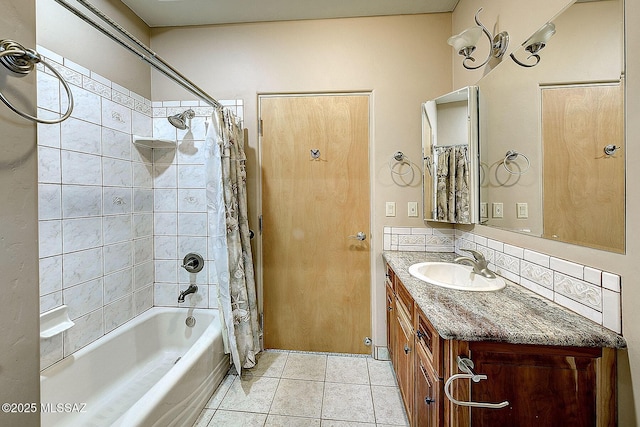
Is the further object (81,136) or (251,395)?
(251,395)

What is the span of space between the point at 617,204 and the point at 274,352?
225 cm

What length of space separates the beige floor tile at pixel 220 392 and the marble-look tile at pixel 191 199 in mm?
1292

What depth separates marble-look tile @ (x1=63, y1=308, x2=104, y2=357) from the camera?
4.87 feet

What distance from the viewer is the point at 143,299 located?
207 cm

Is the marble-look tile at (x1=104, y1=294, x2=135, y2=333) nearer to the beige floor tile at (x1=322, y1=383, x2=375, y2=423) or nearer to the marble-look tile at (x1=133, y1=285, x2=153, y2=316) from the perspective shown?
the marble-look tile at (x1=133, y1=285, x2=153, y2=316)


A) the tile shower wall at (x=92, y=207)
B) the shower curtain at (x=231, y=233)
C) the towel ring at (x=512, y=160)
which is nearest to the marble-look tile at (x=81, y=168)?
the tile shower wall at (x=92, y=207)

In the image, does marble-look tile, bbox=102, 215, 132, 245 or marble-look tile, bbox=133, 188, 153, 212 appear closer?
marble-look tile, bbox=102, 215, 132, 245

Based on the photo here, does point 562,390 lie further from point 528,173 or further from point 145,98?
point 145,98

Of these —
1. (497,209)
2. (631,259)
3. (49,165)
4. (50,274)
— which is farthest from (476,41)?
(50,274)

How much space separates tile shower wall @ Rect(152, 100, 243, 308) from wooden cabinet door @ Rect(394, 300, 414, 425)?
1.47m

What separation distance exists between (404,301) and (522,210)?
2.45 feet

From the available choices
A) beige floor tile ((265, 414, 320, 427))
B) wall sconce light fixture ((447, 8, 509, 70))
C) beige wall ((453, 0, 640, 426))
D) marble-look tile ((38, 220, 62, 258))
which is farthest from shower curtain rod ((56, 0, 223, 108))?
beige floor tile ((265, 414, 320, 427))

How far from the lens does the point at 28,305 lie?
2.18ft

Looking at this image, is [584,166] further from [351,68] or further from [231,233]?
[231,233]
